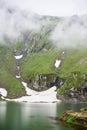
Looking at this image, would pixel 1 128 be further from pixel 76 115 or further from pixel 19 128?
pixel 76 115

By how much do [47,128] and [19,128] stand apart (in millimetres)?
8306

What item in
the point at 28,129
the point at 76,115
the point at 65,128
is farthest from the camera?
the point at 76,115

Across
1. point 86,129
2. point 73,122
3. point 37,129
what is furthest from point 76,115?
point 37,129

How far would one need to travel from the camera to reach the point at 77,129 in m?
91.4

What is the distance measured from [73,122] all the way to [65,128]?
64.7 feet

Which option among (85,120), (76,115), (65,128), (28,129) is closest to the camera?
(28,129)

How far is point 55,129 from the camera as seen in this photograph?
88.2m

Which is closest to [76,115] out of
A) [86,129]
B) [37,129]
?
[86,129]

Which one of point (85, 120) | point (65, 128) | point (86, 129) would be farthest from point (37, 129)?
point (85, 120)

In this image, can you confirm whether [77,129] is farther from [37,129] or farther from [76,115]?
[76,115]

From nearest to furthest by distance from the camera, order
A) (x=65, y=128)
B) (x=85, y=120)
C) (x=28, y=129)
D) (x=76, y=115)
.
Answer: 1. (x=28, y=129)
2. (x=65, y=128)
3. (x=85, y=120)
4. (x=76, y=115)

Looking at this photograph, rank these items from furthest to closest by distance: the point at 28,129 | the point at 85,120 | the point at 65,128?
the point at 85,120 < the point at 65,128 < the point at 28,129

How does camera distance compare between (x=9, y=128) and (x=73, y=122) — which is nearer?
(x=9, y=128)

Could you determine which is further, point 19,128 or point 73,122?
point 73,122
